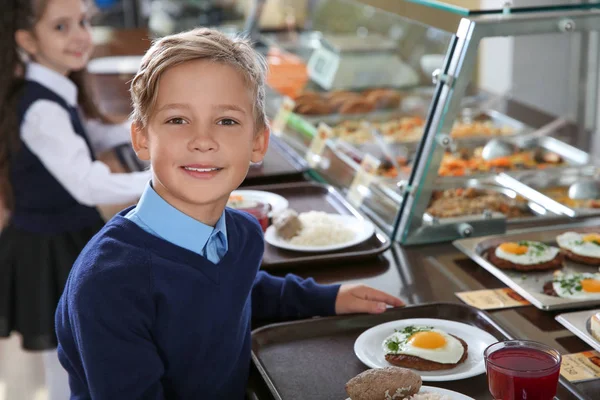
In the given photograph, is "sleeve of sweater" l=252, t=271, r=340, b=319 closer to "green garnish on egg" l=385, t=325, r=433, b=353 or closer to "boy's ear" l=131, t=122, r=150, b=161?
"green garnish on egg" l=385, t=325, r=433, b=353

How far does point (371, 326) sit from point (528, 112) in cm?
183

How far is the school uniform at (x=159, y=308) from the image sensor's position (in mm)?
1239

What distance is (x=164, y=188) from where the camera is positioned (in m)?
1.35

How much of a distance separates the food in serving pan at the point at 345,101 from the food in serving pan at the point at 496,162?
46 centimetres

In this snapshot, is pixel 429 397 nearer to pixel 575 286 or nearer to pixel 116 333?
pixel 116 333

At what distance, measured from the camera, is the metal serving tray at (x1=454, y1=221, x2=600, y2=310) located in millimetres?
1602

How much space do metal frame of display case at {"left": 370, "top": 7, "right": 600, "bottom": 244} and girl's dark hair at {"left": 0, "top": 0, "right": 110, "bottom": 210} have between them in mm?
1242

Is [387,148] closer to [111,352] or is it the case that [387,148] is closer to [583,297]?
[583,297]

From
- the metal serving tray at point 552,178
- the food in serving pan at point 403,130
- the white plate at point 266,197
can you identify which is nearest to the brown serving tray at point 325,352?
the white plate at point 266,197

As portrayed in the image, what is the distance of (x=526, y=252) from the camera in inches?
71.8

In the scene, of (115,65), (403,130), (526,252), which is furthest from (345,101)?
(115,65)

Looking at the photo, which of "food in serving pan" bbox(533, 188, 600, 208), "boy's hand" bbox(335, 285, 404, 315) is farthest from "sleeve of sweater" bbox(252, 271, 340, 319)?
"food in serving pan" bbox(533, 188, 600, 208)

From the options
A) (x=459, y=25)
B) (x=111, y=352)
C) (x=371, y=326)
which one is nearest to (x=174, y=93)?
(x=111, y=352)

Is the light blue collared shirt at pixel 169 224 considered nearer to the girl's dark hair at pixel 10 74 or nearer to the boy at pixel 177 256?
the boy at pixel 177 256
